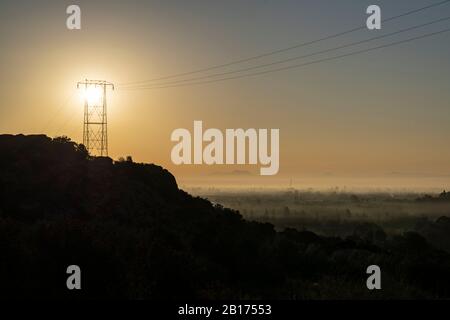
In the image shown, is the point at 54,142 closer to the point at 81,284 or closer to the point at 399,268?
the point at 399,268

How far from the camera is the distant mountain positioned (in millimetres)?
17547

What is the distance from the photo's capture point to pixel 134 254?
1973cm

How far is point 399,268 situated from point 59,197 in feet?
85.5

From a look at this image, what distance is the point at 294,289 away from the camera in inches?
808

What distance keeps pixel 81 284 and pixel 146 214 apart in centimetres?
3372

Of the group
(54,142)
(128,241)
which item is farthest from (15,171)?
(128,241)

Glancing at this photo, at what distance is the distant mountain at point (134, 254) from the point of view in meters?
17.5

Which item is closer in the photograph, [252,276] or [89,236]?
[89,236]
